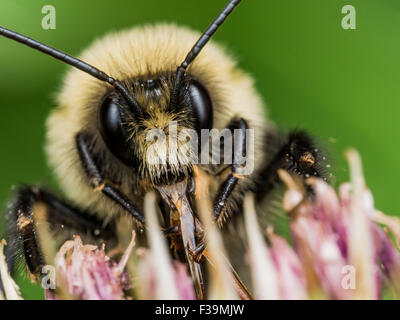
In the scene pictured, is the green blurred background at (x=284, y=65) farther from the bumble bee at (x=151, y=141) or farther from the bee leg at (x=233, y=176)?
the bee leg at (x=233, y=176)

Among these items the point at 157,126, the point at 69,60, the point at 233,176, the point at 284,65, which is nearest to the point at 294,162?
the point at 233,176

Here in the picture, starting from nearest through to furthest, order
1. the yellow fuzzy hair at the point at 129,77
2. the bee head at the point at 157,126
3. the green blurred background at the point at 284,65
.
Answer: the bee head at the point at 157,126 → the yellow fuzzy hair at the point at 129,77 → the green blurred background at the point at 284,65

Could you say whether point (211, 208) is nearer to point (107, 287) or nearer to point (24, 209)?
point (107, 287)

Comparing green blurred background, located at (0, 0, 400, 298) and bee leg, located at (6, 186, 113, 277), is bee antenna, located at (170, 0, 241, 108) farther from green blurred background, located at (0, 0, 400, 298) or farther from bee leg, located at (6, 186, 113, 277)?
green blurred background, located at (0, 0, 400, 298)

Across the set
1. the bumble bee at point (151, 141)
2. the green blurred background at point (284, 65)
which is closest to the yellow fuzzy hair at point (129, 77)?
the bumble bee at point (151, 141)

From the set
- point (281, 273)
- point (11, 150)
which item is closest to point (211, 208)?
point (281, 273)
